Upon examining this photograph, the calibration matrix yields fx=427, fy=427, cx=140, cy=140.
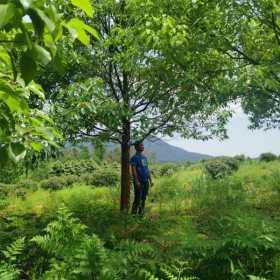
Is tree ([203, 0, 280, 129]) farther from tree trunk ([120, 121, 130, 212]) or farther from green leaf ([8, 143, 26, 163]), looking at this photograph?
green leaf ([8, 143, 26, 163])

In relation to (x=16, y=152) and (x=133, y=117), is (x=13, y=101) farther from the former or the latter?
(x=133, y=117)

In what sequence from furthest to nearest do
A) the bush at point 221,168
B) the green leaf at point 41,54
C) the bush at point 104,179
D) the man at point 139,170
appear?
1. the bush at point 221,168
2. the bush at point 104,179
3. the man at point 139,170
4. the green leaf at point 41,54

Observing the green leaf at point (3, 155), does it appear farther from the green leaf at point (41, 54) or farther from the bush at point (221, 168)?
the bush at point (221, 168)

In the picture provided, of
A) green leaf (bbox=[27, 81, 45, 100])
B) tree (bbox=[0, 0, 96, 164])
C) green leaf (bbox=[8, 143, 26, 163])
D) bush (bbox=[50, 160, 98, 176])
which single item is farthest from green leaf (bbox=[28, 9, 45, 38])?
bush (bbox=[50, 160, 98, 176])

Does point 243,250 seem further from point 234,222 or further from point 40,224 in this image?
point 40,224

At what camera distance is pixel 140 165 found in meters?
11.9

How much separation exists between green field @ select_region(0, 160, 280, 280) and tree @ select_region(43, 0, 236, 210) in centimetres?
223

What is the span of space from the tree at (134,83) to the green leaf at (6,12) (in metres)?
6.81

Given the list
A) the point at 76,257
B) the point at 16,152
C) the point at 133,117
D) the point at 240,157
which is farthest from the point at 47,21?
the point at 240,157

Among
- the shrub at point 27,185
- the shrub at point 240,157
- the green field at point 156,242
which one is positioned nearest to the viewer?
the green field at point 156,242

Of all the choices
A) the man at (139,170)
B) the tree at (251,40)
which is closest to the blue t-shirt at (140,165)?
the man at (139,170)

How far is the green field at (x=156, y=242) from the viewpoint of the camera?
16.0ft

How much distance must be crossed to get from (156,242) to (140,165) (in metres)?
3.91

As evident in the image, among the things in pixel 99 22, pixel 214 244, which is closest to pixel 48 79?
pixel 99 22
